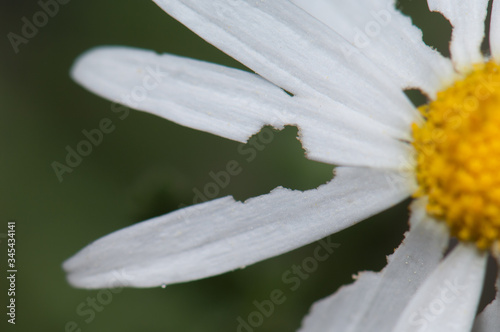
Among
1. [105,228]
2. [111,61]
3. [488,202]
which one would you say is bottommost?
[105,228]

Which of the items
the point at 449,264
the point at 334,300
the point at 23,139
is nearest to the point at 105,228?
the point at 23,139

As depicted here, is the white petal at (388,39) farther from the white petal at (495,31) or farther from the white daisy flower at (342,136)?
the white petal at (495,31)

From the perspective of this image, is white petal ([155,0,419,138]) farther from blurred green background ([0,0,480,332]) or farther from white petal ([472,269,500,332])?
white petal ([472,269,500,332])

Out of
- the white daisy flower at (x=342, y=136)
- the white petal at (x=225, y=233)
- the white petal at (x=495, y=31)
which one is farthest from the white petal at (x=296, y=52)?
the white petal at (x=495, y=31)

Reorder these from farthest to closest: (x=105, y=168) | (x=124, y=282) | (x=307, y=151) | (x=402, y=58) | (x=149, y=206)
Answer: (x=105, y=168) → (x=149, y=206) → (x=402, y=58) → (x=307, y=151) → (x=124, y=282)

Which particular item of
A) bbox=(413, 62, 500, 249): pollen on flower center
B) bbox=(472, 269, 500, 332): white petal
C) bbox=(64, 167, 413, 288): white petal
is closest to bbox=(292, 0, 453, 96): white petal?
bbox=(413, 62, 500, 249): pollen on flower center

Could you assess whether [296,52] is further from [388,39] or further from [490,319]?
[490,319]

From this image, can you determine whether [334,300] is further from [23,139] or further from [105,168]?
[23,139]
